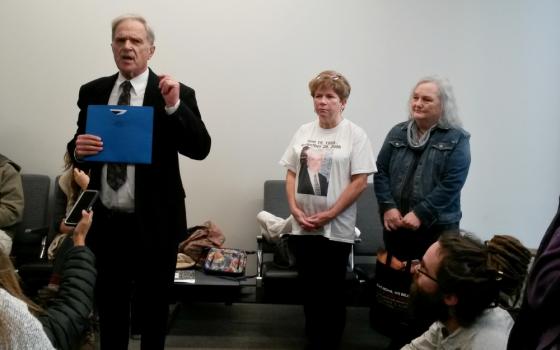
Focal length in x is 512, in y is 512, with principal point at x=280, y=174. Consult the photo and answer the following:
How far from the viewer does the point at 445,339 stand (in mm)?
1636

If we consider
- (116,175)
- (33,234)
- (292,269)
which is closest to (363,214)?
(292,269)

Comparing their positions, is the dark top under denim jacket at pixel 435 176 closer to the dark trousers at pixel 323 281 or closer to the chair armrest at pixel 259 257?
the dark trousers at pixel 323 281

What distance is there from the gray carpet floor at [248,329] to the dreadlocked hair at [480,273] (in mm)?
1780

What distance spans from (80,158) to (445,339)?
1.46 meters

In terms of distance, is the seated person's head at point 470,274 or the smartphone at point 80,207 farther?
the smartphone at point 80,207

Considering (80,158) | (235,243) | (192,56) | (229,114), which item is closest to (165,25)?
(192,56)

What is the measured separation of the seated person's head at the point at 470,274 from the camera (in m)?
1.51

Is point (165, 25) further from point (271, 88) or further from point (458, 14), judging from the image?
point (458, 14)

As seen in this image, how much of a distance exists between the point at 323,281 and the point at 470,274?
1118mm

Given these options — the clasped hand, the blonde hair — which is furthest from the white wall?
the clasped hand

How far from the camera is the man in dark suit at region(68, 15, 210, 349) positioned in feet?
6.61

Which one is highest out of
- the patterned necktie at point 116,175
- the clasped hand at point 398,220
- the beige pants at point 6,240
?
the patterned necktie at point 116,175

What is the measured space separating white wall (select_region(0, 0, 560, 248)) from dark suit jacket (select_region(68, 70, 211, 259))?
1670mm

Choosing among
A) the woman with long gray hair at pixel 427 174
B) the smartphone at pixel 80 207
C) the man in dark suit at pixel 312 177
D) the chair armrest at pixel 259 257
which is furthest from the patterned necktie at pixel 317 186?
the smartphone at pixel 80 207
